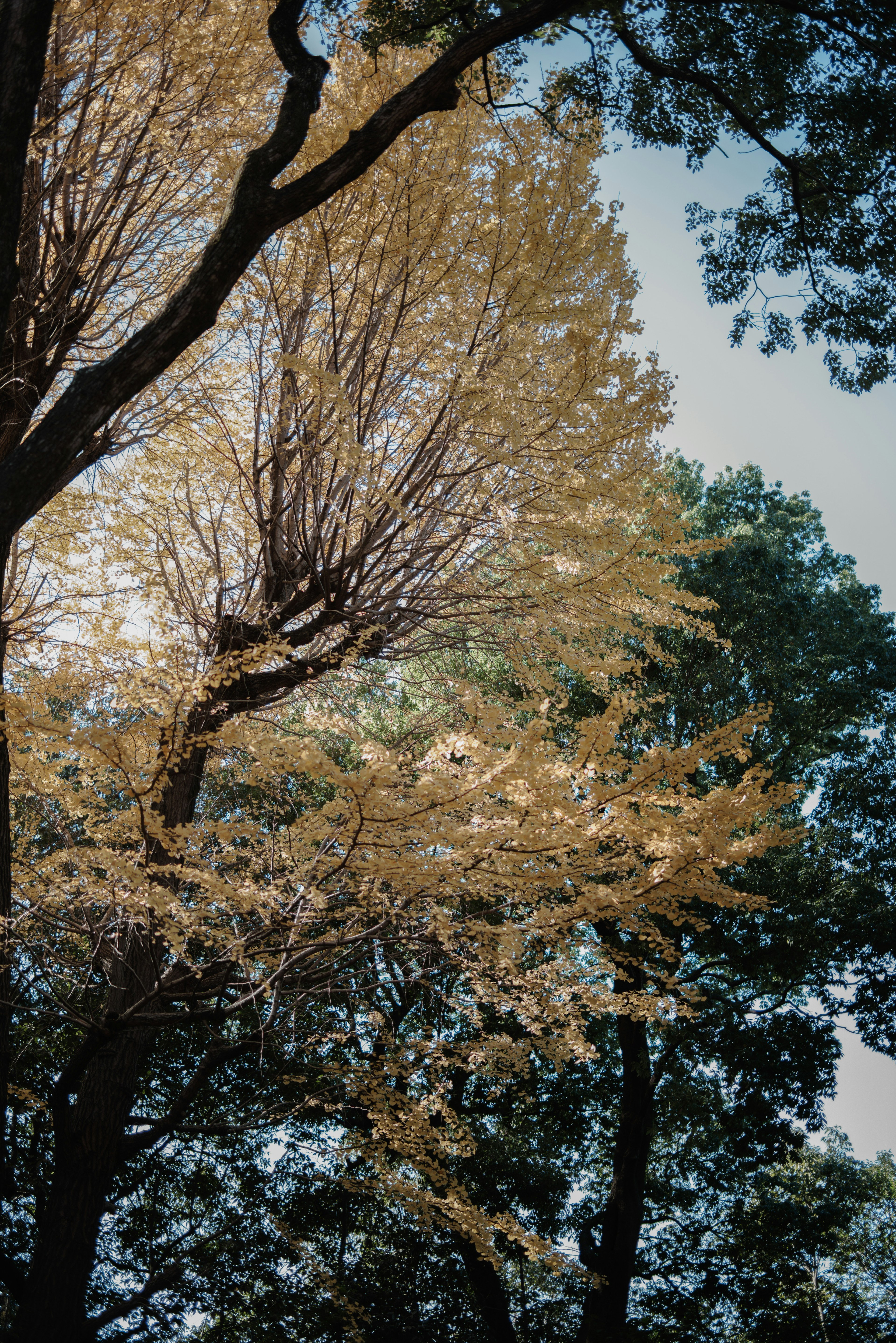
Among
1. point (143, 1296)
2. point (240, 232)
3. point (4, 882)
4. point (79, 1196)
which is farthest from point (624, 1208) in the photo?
point (240, 232)

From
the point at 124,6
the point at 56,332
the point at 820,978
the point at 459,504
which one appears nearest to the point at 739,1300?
the point at 820,978

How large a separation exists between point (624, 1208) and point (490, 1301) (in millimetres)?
1453

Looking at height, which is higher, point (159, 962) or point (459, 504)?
point (459, 504)

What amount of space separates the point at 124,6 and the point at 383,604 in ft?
9.96

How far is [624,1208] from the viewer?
817 centimetres

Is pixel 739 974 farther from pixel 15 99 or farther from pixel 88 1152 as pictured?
pixel 15 99

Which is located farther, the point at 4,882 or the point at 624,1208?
the point at 624,1208

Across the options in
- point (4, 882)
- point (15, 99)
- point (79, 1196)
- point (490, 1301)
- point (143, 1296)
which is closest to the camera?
point (15, 99)

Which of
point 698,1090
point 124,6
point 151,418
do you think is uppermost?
point 124,6

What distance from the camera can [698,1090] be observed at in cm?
912

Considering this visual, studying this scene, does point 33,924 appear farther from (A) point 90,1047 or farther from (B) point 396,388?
(B) point 396,388

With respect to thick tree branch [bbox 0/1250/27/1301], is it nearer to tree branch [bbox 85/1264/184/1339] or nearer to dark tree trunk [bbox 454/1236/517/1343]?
tree branch [bbox 85/1264/184/1339]

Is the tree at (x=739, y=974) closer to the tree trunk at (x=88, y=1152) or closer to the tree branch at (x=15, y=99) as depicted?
the tree trunk at (x=88, y=1152)

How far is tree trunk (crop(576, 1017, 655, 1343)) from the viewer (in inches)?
302
